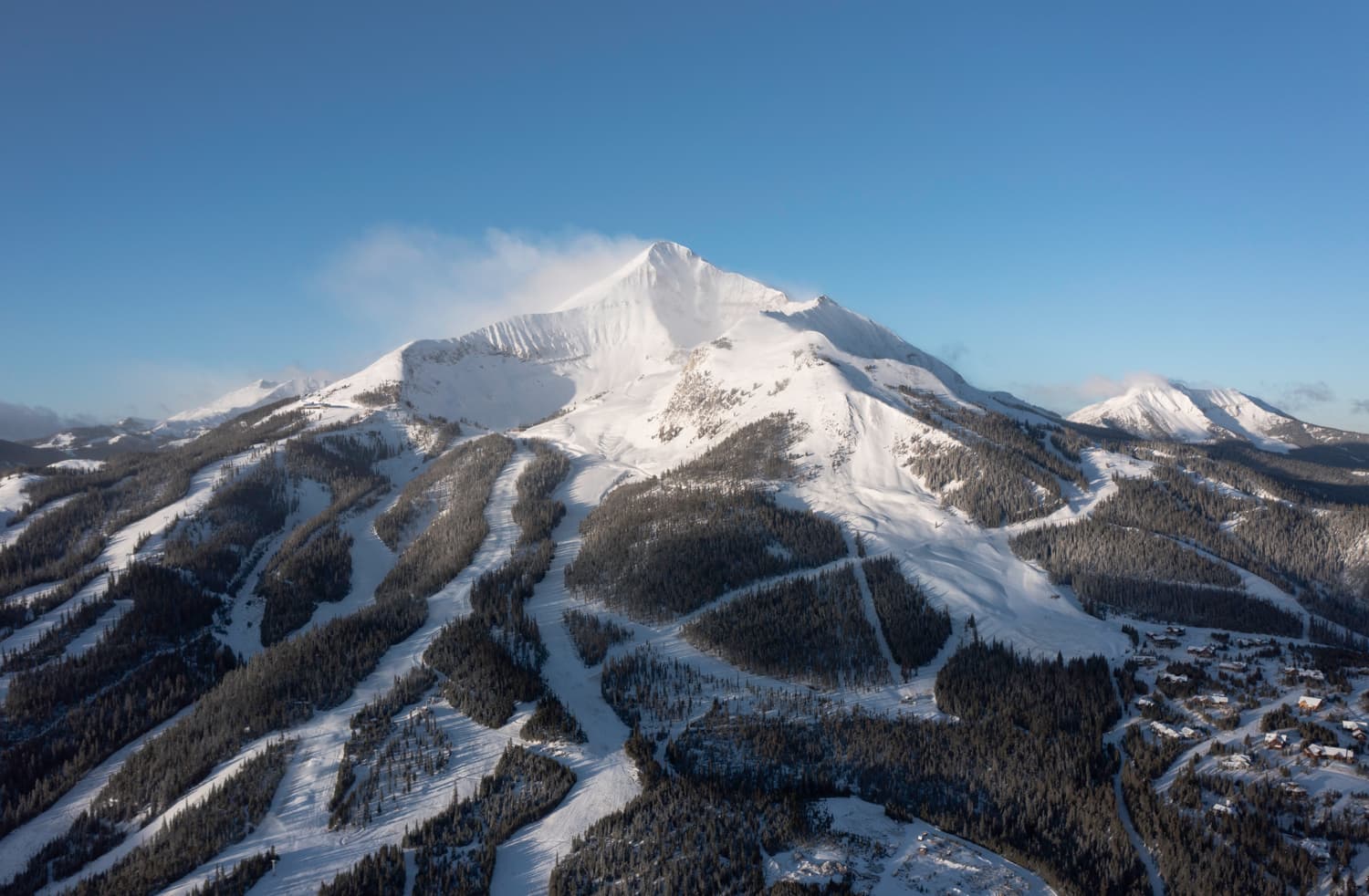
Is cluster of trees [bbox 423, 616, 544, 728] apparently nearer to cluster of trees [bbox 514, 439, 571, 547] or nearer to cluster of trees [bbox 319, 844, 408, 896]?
cluster of trees [bbox 319, 844, 408, 896]

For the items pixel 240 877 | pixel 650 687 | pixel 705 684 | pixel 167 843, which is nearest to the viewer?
pixel 240 877

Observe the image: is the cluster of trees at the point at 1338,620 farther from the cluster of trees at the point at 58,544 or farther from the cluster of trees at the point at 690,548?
the cluster of trees at the point at 58,544

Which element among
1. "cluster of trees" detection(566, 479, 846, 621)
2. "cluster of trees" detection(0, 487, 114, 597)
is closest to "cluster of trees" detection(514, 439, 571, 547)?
"cluster of trees" detection(566, 479, 846, 621)

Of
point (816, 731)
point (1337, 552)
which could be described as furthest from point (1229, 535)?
point (816, 731)

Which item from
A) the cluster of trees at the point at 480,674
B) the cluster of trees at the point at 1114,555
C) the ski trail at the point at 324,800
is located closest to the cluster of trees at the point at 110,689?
the ski trail at the point at 324,800

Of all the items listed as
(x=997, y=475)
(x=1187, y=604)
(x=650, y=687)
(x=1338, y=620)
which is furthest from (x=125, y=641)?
(x=1338, y=620)

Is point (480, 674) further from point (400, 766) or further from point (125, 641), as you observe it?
point (125, 641)

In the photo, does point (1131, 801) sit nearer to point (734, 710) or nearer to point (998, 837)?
point (998, 837)

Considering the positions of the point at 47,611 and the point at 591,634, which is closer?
the point at 591,634
